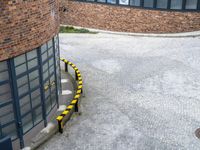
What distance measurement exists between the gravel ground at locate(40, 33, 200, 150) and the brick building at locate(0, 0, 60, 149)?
1183mm

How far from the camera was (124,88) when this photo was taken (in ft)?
49.6

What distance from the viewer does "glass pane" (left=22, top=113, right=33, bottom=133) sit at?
10.8 m

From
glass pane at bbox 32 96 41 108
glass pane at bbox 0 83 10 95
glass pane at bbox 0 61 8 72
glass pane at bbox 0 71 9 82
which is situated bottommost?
glass pane at bbox 32 96 41 108

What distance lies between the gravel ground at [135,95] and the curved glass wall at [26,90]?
114 cm

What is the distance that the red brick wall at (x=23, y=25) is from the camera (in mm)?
9148

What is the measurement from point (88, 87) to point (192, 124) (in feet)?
18.1

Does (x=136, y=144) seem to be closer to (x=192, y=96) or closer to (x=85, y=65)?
(x=192, y=96)

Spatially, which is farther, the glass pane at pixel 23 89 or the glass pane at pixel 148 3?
the glass pane at pixel 148 3

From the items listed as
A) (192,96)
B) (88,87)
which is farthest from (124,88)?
(192,96)

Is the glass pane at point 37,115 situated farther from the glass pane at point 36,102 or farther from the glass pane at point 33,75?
the glass pane at point 33,75

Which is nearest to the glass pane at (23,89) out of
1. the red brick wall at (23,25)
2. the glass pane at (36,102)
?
the glass pane at (36,102)

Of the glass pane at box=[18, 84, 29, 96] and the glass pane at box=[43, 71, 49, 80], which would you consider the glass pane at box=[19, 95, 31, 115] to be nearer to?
the glass pane at box=[18, 84, 29, 96]

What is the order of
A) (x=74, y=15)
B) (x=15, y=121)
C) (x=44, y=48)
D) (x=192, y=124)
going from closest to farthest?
(x=15, y=121)
(x=44, y=48)
(x=192, y=124)
(x=74, y=15)

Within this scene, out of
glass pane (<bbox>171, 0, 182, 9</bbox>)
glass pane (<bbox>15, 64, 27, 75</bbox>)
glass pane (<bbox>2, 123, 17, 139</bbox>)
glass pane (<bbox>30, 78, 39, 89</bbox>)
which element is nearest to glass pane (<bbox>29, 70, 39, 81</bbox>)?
glass pane (<bbox>30, 78, 39, 89</bbox>)
